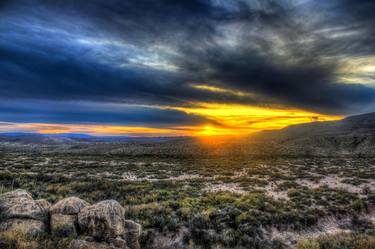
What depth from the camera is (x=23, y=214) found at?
5.70 metres

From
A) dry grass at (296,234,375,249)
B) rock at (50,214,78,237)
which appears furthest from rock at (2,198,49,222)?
dry grass at (296,234,375,249)

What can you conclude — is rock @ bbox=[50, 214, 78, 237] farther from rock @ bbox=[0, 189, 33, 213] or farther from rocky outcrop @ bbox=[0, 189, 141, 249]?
rock @ bbox=[0, 189, 33, 213]

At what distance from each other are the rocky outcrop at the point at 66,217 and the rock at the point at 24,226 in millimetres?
303

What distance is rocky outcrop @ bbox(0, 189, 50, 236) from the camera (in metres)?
5.24

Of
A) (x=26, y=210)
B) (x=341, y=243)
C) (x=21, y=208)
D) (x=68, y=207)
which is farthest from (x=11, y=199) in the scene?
(x=341, y=243)

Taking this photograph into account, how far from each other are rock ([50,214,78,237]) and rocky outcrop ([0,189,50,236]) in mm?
267

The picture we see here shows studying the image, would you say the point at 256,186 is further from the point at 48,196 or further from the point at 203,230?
the point at 48,196

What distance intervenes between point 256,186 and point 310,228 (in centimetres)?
772

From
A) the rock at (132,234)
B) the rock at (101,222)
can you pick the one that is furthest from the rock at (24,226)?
the rock at (132,234)

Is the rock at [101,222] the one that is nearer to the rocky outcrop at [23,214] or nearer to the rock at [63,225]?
the rock at [63,225]

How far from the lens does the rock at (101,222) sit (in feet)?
18.1

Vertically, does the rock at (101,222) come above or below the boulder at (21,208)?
below

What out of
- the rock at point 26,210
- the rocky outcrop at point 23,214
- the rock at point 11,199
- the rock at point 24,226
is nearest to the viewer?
the rock at point 24,226

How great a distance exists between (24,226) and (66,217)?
0.93m
